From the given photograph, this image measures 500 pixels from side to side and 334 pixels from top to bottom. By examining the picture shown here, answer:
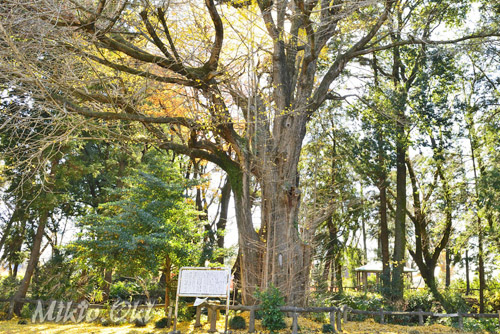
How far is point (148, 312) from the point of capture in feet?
34.5

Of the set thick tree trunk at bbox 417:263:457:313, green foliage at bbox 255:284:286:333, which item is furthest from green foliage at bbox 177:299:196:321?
thick tree trunk at bbox 417:263:457:313

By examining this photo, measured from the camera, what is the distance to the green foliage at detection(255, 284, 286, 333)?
8109 millimetres

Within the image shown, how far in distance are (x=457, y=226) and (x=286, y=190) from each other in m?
10.4

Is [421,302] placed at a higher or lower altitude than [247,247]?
lower

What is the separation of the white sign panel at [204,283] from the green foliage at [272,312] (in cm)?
93

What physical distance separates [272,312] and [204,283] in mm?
1520

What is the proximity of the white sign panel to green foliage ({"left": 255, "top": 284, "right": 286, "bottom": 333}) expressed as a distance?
3.06ft

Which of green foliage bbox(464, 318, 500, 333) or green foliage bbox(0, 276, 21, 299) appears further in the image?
green foliage bbox(0, 276, 21, 299)

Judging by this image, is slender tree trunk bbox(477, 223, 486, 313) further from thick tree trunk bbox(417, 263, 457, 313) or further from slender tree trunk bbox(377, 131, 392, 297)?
slender tree trunk bbox(377, 131, 392, 297)

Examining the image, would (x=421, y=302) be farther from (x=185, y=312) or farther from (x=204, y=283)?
(x=204, y=283)

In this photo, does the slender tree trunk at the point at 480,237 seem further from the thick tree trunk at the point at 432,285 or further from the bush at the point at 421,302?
the bush at the point at 421,302

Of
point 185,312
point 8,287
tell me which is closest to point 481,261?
point 185,312

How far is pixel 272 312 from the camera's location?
8203 mm

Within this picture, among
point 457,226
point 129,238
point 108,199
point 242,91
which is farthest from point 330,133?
point 129,238
